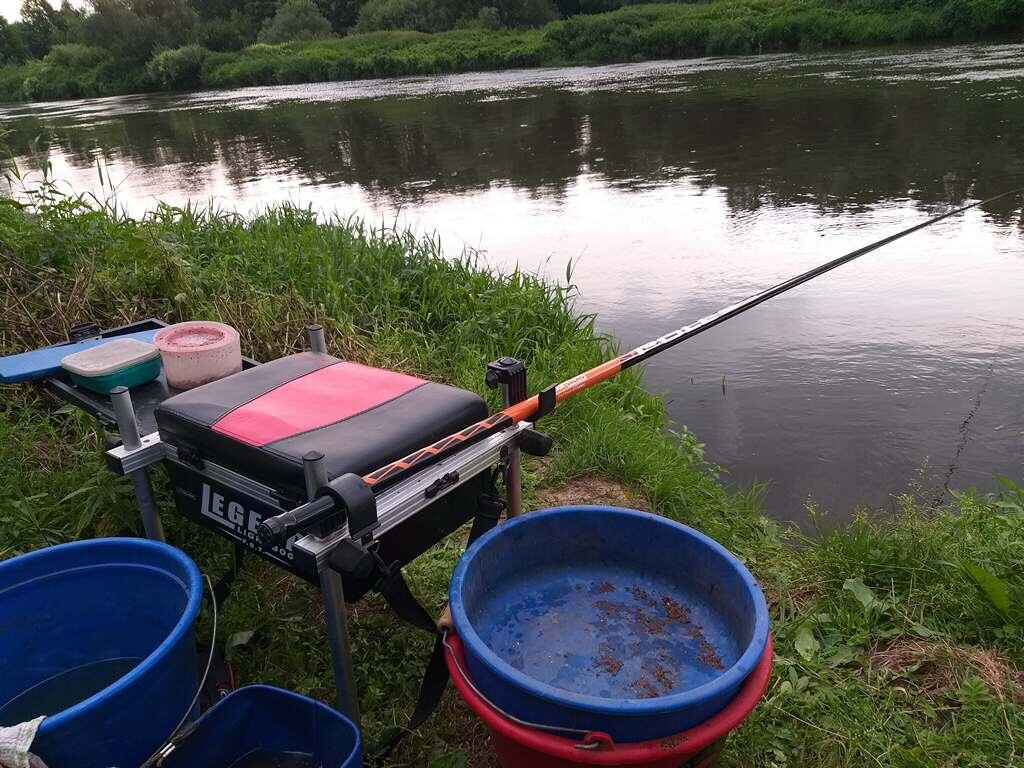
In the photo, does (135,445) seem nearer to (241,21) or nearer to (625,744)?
(625,744)

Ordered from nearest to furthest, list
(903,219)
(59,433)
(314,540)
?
(314,540), (59,433), (903,219)

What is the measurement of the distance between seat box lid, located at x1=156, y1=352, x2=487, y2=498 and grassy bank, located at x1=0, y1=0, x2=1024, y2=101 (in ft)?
81.2

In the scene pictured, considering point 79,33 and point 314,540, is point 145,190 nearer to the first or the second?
point 314,540

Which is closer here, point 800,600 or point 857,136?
point 800,600

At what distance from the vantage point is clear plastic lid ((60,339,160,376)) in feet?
6.95

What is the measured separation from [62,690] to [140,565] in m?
0.31

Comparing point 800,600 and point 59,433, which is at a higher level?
point 59,433

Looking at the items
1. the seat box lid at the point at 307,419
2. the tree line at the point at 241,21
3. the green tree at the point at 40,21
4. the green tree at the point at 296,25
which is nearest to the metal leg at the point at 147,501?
the seat box lid at the point at 307,419

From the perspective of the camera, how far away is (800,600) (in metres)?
2.38

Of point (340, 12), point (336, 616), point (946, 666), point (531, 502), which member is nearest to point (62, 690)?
point (336, 616)

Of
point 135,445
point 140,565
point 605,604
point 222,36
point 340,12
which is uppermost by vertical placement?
point 340,12

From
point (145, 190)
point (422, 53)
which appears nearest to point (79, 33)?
point (422, 53)

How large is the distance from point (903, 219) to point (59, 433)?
5784mm

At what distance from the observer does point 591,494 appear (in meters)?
2.85
